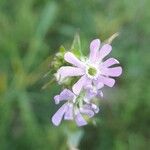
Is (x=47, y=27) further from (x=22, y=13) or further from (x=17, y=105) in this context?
(x=17, y=105)

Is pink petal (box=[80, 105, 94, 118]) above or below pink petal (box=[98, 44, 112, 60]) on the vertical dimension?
below

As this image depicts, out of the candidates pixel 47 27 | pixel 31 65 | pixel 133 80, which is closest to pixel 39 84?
pixel 31 65

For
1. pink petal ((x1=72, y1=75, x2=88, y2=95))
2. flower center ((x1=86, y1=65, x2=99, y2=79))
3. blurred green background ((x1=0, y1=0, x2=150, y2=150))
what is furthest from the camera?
blurred green background ((x1=0, y1=0, x2=150, y2=150))

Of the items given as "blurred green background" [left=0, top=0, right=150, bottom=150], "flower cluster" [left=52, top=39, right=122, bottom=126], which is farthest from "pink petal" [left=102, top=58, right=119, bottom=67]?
"blurred green background" [left=0, top=0, right=150, bottom=150]

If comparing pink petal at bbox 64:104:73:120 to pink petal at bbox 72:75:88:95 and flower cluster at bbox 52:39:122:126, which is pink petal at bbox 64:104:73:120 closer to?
flower cluster at bbox 52:39:122:126

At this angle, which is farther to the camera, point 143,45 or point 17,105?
A: point 143,45

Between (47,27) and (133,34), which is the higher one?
(47,27)

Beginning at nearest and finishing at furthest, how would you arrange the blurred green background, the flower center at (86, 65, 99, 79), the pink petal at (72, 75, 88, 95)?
the pink petal at (72, 75, 88, 95) < the flower center at (86, 65, 99, 79) < the blurred green background
